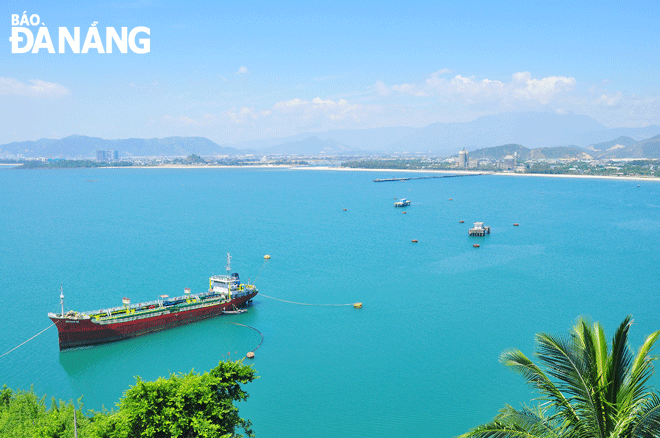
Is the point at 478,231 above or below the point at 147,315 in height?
above

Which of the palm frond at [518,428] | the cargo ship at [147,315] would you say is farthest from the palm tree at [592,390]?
the cargo ship at [147,315]

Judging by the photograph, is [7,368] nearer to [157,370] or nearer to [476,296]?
[157,370]

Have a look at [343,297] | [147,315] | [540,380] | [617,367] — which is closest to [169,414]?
[540,380]

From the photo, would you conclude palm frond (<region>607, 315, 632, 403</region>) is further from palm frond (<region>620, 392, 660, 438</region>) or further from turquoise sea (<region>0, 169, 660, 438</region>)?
turquoise sea (<region>0, 169, 660, 438</region>)

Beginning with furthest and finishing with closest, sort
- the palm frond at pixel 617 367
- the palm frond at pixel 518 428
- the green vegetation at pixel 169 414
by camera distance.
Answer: the green vegetation at pixel 169 414, the palm frond at pixel 518 428, the palm frond at pixel 617 367

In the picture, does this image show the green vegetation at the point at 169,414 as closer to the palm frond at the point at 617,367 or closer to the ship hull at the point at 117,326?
the palm frond at the point at 617,367

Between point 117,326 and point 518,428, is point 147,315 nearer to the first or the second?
point 117,326

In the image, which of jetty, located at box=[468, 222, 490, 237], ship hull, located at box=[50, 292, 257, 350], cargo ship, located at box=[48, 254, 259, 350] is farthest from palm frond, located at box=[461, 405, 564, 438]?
jetty, located at box=[468, 222, 490, 237]
